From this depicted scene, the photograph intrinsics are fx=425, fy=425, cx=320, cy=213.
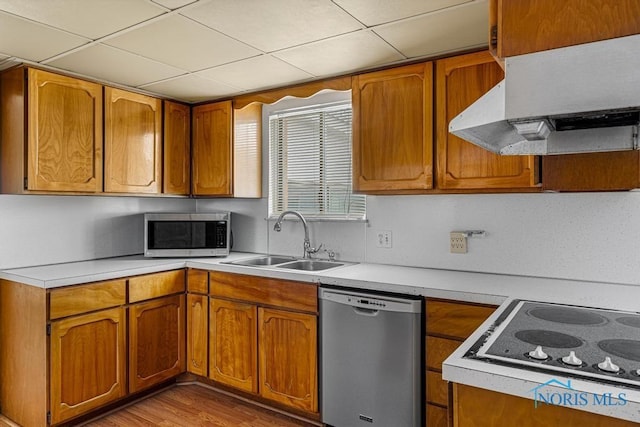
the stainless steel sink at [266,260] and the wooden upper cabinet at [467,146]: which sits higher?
the wooden upper cabinet at [467,146]

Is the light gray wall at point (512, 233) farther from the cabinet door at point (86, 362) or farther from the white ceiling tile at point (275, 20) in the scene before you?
the cabinet door at point (86, 362)

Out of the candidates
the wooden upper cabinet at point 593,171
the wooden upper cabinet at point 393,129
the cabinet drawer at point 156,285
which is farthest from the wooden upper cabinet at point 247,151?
the wooden upper cabinet at point 593,171

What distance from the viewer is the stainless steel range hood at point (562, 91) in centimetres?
90

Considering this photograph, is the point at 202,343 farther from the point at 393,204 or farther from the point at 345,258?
the point at 393,204

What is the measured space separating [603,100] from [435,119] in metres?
1.46

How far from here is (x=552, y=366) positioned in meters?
1.06

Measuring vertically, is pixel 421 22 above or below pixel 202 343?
above

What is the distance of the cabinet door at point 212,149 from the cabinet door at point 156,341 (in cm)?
90

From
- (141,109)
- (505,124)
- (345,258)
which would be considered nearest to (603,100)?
(505,124)

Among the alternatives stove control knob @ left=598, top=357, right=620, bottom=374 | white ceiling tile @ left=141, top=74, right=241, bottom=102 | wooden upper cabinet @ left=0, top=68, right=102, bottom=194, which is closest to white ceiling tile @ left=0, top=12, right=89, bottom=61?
wooden upper cabinet @ left=0, top=68, right=102, bottom=194

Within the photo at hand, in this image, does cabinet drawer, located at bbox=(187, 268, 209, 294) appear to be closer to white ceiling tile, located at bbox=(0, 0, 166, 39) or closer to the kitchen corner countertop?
the kitchen corner countertop

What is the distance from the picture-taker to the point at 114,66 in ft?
8.33

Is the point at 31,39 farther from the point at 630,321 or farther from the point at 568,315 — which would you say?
the point at 630,321

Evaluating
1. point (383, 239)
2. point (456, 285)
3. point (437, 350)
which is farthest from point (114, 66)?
point (437, 350)
